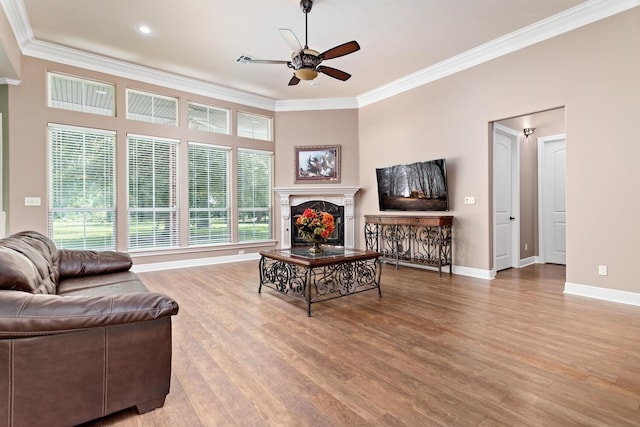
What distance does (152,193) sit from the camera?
5.68 m

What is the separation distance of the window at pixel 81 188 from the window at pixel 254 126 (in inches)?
95.4

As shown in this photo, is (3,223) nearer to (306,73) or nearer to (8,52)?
(8,52)

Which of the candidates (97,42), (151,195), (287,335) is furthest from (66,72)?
(287,335)

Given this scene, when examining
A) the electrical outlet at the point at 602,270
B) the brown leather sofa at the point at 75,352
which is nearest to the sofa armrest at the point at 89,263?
the brown leather sofa at the point at 75,352

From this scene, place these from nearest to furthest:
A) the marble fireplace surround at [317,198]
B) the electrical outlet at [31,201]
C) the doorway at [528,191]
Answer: the electrical outlet at [31,201] → the doorway at [528,191] → the marble fireplace surround at [317,198]

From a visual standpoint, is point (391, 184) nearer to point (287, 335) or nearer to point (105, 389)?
point (287, 335)

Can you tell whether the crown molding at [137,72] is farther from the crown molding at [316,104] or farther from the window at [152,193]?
the window at [152,193]

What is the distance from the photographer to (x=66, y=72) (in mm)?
4910

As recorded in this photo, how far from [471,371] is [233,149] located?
5.80 metres

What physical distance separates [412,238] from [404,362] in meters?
3.85

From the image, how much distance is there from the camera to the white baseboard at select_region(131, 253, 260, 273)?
5527 mm

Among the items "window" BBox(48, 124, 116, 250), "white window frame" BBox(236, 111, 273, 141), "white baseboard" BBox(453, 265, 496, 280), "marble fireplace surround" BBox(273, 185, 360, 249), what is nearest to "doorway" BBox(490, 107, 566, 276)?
"white baseboard" BBox(453, 265, 496, 280)

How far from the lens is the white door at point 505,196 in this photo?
5.35 metres

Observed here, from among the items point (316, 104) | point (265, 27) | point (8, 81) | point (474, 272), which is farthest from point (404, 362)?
point (8, 81)
